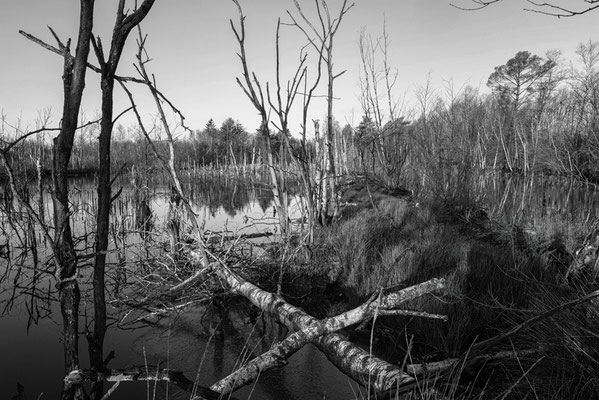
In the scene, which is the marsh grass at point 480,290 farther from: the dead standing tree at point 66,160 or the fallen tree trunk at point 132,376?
the dead standing tree at point 66,160

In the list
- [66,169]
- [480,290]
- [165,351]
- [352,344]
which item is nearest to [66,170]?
[66,169]

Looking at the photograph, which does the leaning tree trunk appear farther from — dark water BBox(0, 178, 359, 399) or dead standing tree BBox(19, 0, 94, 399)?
dark water BBox(0, 178, 359, 399)

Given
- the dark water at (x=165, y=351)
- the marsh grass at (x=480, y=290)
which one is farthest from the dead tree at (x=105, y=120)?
the marsh grass at (x=480, y=290)

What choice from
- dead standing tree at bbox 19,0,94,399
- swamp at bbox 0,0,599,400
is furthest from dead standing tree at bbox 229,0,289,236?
dead standing tree at bbox 19,0,94,399

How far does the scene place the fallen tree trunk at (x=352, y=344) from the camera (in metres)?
1.81

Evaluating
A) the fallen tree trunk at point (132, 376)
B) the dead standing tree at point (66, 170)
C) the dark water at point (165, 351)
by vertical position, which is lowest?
the dark water at point (165, 351)

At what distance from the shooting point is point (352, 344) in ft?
7.31

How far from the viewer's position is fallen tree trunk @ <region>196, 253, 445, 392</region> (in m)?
1.81

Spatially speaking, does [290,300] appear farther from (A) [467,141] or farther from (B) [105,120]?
(A) [467,141]

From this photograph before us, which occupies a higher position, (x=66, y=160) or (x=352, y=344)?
(x=66, y=160)

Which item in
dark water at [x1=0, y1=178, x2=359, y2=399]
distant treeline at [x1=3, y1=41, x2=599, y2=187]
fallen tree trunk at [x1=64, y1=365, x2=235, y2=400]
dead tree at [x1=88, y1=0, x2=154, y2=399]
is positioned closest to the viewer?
fallen tree trunk at [x1=64, y1=365, x2=235, y2=400]

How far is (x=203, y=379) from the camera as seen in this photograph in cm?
278

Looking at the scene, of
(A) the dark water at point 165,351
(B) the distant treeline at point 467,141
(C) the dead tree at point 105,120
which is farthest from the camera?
(B) the distant treeline at point 467,141

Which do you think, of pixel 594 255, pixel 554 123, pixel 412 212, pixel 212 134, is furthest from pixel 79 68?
pixel 212 134
